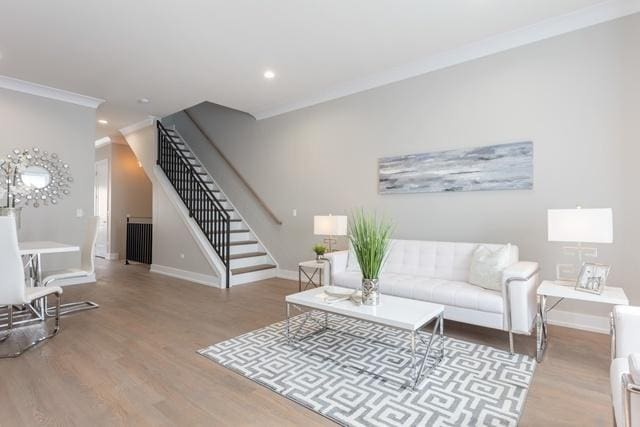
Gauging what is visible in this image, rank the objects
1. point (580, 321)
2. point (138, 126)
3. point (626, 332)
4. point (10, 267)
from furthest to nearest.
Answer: point (138, 126) < point (580, 321) < point (10, 267) < point (626, 332)

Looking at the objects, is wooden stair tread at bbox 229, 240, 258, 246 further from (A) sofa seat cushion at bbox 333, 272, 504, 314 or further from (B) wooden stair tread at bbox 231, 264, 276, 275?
(A) sofa seat cushion at bbox 333, 272, 504, 314

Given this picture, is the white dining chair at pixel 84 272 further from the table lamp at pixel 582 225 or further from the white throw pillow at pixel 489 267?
the table lamp at pixel 582 225

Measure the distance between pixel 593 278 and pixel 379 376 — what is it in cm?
181

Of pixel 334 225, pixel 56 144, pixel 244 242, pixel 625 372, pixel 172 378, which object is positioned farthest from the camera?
pixel 244 242

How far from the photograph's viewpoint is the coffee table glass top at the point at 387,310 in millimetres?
2191

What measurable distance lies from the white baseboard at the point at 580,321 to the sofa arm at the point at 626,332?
189 cm

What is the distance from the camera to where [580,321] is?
10.5 ft

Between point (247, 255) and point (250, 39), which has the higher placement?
point (250, 39)

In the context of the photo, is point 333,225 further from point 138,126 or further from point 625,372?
point 138,126

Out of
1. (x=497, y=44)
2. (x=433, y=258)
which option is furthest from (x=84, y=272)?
(x=497, y=44)

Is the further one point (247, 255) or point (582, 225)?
point (247, 255)

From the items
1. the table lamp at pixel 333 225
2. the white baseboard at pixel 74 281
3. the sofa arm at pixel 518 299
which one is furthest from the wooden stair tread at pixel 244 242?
the sofa arm at pixel 518 299

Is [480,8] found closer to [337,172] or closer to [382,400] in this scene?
[337,172]

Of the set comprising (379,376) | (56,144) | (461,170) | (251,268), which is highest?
(56,144)
